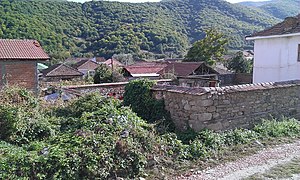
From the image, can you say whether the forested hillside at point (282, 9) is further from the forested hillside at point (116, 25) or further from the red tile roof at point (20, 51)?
the red tile roof at point (20, 51)

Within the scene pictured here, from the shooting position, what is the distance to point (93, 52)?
78750mm

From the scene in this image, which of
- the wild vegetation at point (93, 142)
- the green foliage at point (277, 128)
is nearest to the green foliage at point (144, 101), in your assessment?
the wild vegetation at point (93, 142)

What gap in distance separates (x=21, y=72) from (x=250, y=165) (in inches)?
588

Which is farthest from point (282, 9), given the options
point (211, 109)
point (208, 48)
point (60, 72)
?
point (211, 109)

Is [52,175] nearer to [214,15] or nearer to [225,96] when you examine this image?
[225,96]

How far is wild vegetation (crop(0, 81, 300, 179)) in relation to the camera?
5340 millimetres

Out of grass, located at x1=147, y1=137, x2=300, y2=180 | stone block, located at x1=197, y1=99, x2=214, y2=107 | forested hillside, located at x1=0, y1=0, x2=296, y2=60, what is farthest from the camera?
forested hillside, located at x1=0, y1=0, x2=296, y2=60

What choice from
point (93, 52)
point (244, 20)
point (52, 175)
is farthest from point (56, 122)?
point (244, 20)

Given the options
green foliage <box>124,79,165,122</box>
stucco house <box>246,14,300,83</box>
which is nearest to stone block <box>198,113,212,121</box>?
green foliage <box>124,79,165,122</box>

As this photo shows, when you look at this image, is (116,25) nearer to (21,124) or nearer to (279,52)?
(279,52)

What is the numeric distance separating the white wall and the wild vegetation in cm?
750

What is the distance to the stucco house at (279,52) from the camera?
15680 mm

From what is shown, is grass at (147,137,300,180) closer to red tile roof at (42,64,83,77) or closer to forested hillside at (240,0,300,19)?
red tile roof at (42,64,83,77)

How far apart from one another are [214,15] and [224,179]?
311ft
